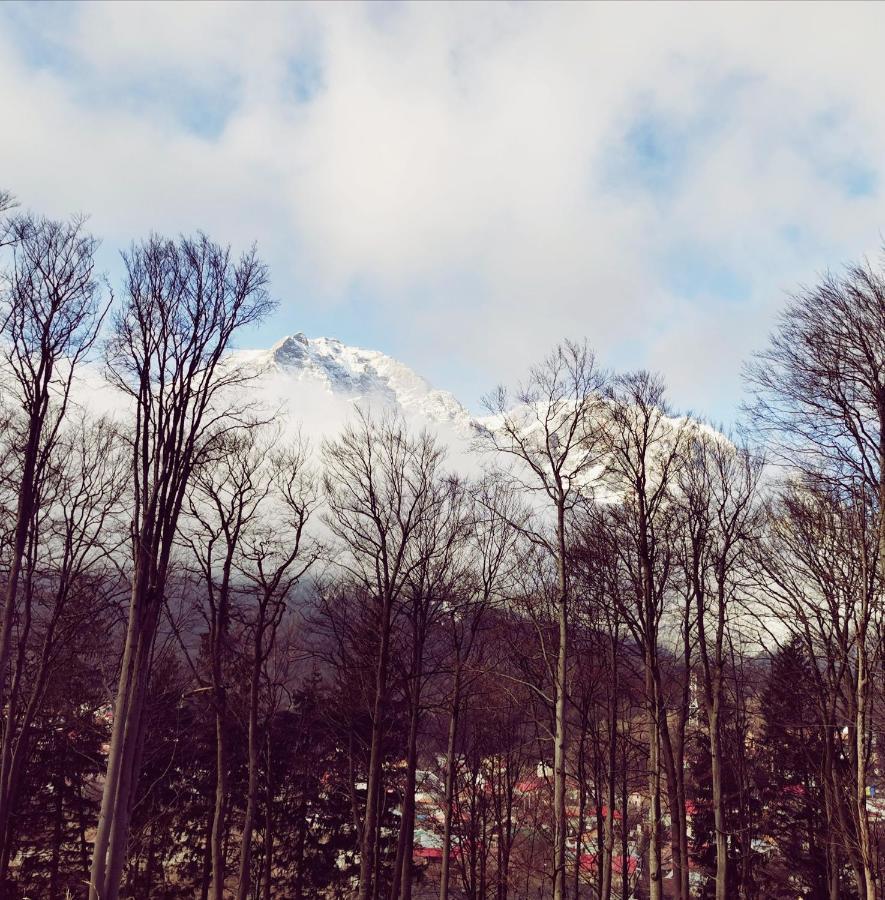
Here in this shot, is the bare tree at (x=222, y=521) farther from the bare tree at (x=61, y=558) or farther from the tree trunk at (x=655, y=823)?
the tree trunk at (x=655, y=823)

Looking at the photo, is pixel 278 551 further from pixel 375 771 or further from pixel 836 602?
pixel 836 602

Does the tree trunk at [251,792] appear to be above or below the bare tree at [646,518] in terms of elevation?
below

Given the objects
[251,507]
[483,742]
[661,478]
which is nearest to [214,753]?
[483,742]

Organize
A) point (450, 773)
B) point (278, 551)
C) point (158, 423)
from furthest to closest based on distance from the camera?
point (450, 773) → point (278, 551) → point (158, 423)

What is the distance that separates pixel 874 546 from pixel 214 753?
2460 cm

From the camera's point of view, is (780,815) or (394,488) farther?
(780,815)

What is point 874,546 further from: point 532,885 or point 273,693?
point 532,885

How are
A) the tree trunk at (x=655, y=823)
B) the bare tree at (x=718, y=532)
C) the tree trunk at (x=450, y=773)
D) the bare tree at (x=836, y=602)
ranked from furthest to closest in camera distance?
the tree trunk at (x=450, y=773) → the bare tree at (x=718, y=532) → the tree trunk at (x=655, y=823) → the bare tree at (x=836, y=602)

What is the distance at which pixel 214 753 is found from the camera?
2628 cm

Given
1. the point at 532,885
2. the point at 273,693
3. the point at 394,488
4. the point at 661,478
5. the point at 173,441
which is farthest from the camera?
the point at 532,885

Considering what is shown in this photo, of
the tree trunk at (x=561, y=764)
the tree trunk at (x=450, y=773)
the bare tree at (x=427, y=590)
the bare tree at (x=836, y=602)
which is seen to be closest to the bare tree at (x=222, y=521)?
the bare tree at (x=427, y=590)

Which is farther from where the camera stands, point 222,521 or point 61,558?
point 222,521

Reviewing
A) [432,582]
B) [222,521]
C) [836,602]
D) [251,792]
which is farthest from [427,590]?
[836,602]

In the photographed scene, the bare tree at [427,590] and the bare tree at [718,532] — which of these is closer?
the bare tree at [718,532]
